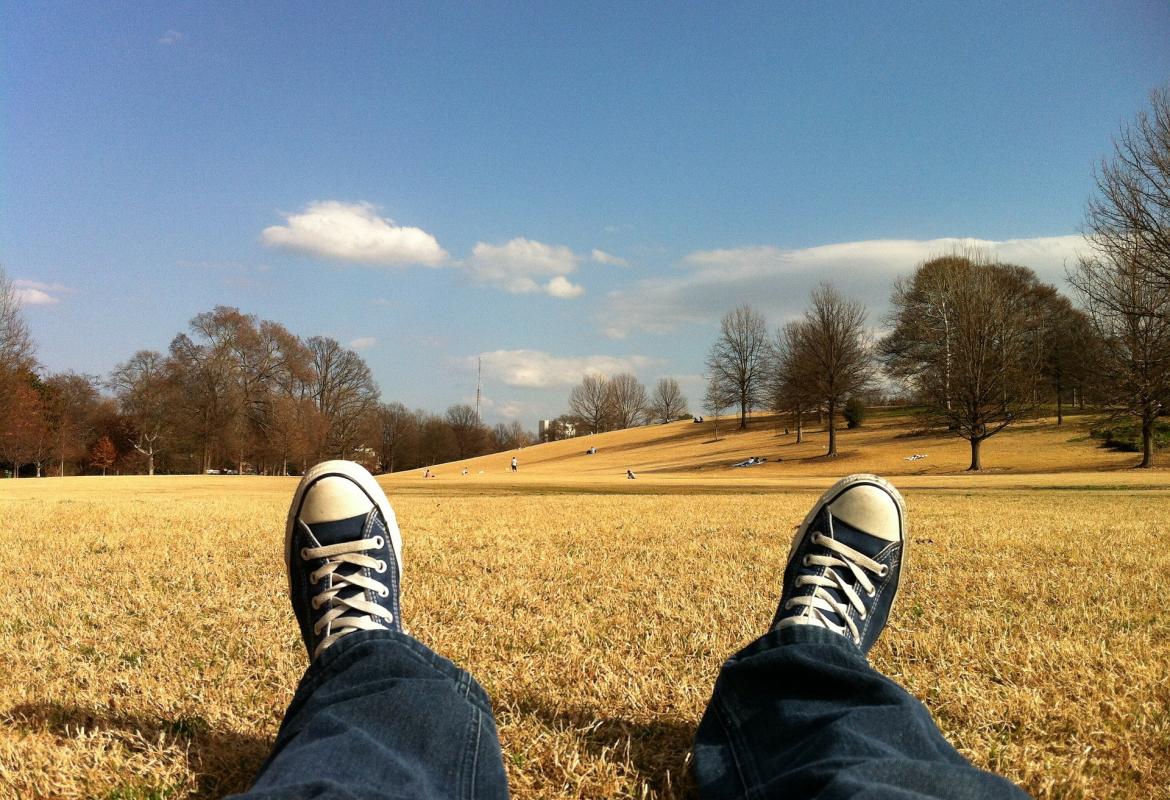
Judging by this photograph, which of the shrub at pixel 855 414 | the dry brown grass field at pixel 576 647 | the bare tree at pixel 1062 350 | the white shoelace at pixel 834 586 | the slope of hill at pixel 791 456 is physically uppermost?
the bare tree at pixel 1062 350

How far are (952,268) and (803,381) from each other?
35.4 ft

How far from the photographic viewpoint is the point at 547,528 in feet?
21.6

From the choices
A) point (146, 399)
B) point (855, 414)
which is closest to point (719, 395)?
point (855, 414)

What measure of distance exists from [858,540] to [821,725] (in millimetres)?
1013

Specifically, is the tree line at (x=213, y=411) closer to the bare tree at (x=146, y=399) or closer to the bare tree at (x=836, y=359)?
the bare tree at (x=146, y=399)

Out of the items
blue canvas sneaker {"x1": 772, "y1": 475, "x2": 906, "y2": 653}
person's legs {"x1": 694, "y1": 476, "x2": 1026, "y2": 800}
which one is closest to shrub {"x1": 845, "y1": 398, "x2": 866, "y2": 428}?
blue canvas sneaker {"x1": 772, "y1": 475, "x2": 906, "y2": 653}

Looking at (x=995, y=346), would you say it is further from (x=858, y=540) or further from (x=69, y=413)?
(x=69, y=413)

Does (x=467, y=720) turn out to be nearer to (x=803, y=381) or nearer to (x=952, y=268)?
(x=803, y=381)

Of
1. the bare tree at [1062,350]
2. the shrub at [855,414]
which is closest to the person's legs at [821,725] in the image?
the bare tree at [1062,350]

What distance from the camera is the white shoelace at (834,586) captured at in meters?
2.11

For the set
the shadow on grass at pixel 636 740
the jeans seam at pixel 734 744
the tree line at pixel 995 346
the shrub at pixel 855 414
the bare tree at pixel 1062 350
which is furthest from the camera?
the shrub at pixel 855 414

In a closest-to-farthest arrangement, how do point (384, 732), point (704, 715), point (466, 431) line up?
point (384, 732) < point (704, 715) < point (466, 431)

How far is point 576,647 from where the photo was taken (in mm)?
2695

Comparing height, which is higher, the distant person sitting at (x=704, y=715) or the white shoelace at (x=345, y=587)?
the white shoelace at (x=345, y=587)
